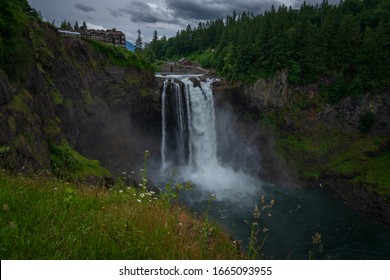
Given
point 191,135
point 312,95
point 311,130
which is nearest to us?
point 191,135

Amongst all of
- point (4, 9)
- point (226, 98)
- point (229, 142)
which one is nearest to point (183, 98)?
point (226, 98)

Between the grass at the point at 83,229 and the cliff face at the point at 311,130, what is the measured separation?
32935 mm

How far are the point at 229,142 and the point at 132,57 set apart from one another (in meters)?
17.3

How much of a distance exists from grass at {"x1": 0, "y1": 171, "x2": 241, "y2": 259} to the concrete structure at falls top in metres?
30.6

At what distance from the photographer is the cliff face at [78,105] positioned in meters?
12.9

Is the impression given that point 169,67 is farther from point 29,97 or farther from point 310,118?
point 29,97

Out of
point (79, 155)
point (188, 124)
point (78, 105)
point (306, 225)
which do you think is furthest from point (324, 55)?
point (79, 155)

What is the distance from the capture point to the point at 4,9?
11.9 metres

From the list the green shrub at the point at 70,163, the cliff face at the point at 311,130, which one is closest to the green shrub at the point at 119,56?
the cliff face at the point at 311,130

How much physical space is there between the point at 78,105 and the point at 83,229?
23730 mm

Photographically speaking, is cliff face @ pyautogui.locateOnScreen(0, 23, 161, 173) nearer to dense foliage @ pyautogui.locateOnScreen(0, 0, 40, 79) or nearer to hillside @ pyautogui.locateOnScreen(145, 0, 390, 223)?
dense foliage @ pyautogui.locateOnScreen(0, 0, 40, 79)

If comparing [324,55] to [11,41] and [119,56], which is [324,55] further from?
[11,41]

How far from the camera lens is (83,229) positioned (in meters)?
3.41

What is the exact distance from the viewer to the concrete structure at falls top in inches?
1374
